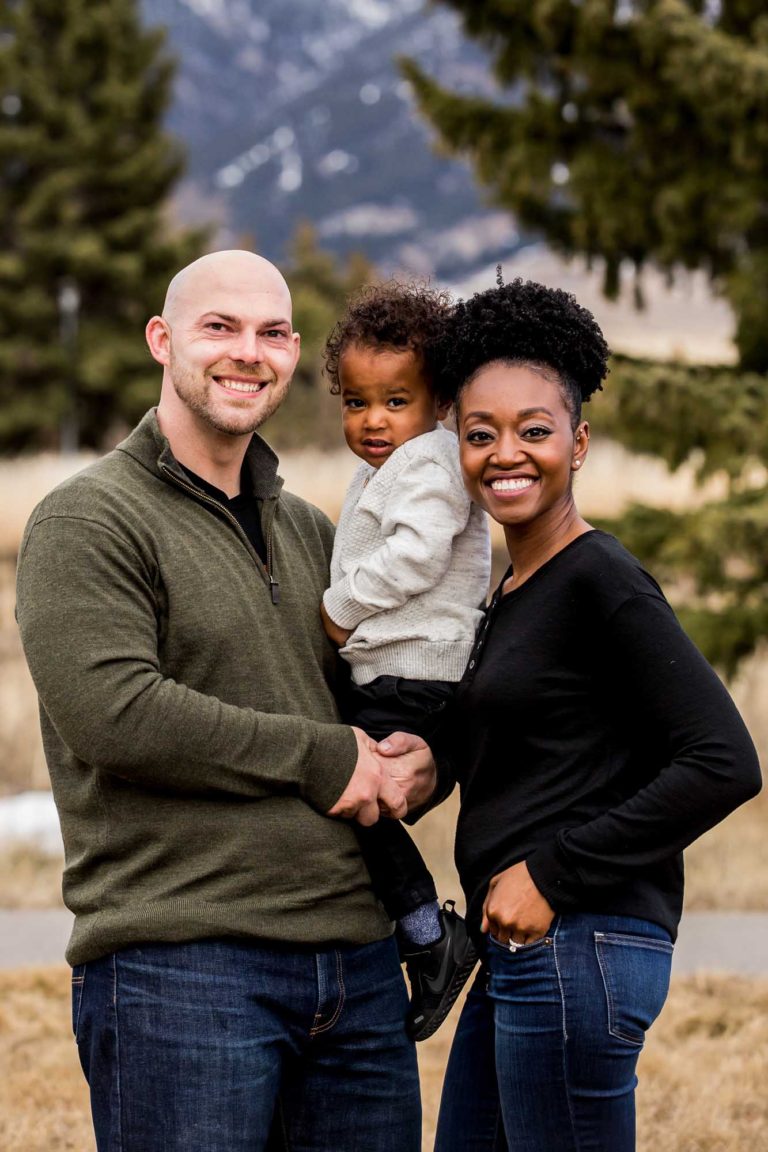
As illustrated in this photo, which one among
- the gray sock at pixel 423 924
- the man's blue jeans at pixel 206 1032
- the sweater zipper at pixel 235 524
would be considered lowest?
the man's blue jeans at pixel 206 1032

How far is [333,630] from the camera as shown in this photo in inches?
104

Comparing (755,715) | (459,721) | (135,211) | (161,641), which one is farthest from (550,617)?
(135,211)

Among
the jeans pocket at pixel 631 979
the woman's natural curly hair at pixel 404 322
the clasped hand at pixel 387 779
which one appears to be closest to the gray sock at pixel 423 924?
the clasped hand at pixel 387 779

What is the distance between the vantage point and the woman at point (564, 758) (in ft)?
7.07

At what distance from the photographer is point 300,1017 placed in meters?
2.38

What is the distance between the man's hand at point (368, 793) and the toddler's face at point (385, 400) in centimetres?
72

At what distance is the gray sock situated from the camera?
2.59 metres

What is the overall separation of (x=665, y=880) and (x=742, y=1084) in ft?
7.51

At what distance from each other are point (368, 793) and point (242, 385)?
0.78 meters

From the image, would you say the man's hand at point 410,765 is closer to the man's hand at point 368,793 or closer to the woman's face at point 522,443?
the man's hand at point 368,793

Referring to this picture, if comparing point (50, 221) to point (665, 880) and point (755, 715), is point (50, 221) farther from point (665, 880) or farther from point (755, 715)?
point (665, 880)

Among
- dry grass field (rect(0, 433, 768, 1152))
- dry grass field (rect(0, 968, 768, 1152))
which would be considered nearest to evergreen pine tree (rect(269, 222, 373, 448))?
dry grass field (rect(0, 433, 768, 1152))

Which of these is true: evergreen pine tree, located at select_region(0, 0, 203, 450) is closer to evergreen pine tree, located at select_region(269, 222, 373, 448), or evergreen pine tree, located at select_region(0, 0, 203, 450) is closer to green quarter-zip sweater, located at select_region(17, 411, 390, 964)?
evergreen pine tree, located at select_region(269, 222, 373, 448)

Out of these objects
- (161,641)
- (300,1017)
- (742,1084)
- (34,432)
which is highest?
(34,432)
